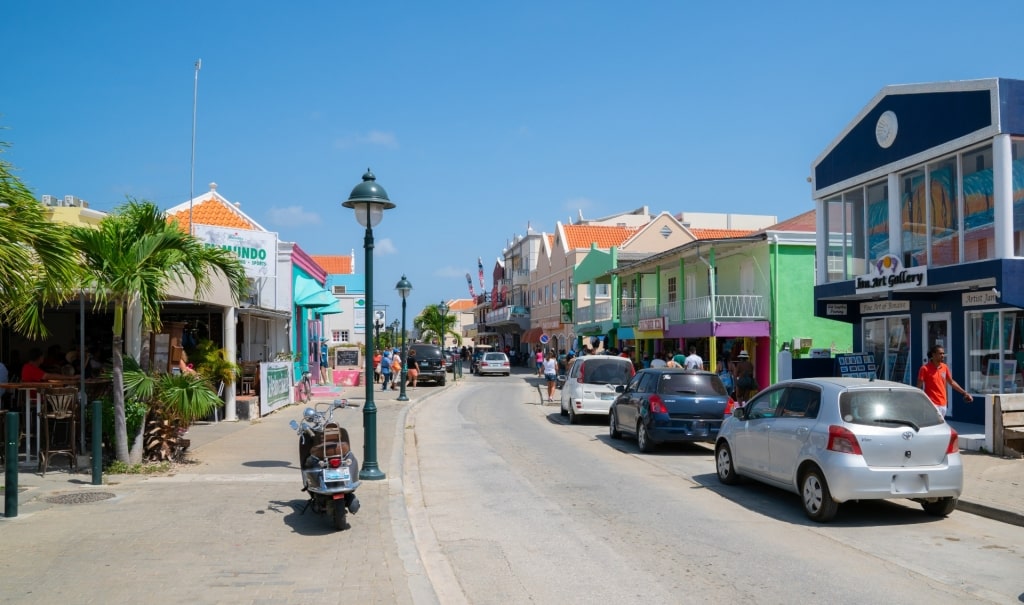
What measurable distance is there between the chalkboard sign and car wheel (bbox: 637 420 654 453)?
23491mm

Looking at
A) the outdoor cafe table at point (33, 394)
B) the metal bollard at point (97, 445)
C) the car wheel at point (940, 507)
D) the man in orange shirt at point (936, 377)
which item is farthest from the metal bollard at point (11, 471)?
the man in orange shirt at point (936, 377)

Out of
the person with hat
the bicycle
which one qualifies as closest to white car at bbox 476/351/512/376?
the bicycle

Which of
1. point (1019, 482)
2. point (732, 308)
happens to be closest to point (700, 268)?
point (732, 308)

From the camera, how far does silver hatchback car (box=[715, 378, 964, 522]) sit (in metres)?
8.41

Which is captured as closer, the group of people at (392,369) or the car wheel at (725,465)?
the car wheel at (725,465)

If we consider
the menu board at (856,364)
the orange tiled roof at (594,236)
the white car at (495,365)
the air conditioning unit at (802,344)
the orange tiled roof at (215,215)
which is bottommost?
the white car at (495,365)

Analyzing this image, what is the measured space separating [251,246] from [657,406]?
419 inches

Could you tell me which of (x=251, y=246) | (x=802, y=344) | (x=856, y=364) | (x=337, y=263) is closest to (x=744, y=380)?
(x=856, y=364)

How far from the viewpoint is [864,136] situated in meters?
19.4

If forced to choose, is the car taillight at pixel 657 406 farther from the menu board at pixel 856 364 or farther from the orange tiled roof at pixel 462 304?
the orange tiled roof at pixel 462 304

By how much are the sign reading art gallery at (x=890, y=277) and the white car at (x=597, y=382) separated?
18.8ft

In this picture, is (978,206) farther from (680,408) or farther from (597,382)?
(597,382)

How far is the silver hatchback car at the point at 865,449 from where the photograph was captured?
8.41 meters

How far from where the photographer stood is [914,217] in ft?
58.7
